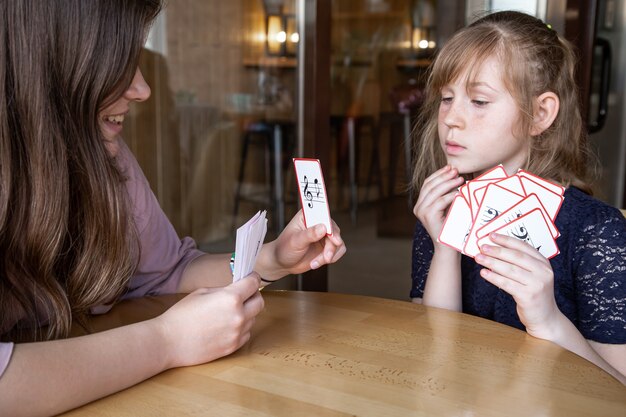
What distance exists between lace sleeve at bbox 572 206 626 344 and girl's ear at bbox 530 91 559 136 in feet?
0.74

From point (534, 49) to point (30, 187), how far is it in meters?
1.08

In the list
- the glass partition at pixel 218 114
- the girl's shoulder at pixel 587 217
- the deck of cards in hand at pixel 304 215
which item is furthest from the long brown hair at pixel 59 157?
the glass partition at pixel 218 114

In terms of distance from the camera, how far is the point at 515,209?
44.2 inches

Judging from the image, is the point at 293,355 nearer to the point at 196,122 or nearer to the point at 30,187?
the point at 30,187

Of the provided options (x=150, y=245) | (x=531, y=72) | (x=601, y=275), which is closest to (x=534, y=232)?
(x=601, y=275)

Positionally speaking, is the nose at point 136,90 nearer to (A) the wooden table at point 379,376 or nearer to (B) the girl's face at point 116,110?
(B) the girl's face at point 116,110

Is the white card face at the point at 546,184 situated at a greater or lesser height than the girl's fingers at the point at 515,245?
greater

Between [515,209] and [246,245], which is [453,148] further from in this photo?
[246,245]

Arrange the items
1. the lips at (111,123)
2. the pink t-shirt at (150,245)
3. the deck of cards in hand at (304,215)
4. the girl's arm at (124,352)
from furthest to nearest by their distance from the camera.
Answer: the pink t-shirt at (150,245), the lips at (111,123), the deck of cards in hand at (304,215), the girl's arm at (124,352)

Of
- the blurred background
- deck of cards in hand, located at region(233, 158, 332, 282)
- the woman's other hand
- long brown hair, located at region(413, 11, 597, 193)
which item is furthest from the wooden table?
the blurred background

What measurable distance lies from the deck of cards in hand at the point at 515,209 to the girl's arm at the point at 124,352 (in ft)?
1.27

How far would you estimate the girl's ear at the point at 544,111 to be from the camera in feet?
4.94

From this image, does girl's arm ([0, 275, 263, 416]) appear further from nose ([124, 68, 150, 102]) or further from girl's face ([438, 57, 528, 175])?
girl's face ([438, 57, 528, 175])

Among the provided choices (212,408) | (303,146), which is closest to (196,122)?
(303,146)
